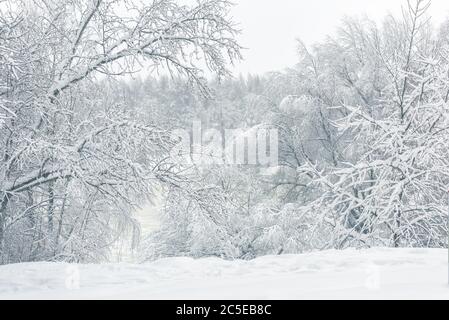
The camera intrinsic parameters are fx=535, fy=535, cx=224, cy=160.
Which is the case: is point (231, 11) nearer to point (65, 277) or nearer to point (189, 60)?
point (189, 60)

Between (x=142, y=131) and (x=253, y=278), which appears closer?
(x=253, y=278)

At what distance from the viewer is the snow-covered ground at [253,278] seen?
4.62m

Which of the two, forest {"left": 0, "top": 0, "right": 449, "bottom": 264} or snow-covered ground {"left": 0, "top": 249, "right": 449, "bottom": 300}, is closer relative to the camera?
snow-covered ground {"left": 0, "top": 249, "right": 449, "bottom": 300}

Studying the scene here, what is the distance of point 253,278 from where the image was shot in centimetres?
561

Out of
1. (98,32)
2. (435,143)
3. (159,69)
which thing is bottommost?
(435,143)

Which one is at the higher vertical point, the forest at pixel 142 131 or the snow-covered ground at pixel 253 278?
the forest at pixel 142 131

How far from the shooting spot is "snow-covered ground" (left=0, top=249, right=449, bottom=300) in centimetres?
462

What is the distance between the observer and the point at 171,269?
6355 mm

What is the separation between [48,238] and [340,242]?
6.07 meters

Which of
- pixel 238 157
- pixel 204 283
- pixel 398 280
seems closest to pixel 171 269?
pixel 204 283

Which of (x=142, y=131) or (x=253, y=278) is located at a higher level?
(x=142, y=131)

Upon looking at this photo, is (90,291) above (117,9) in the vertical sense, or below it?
below

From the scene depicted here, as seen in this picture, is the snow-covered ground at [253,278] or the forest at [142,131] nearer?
the snow-covered ground at [253,278]

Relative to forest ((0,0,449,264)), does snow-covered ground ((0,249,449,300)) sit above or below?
below
